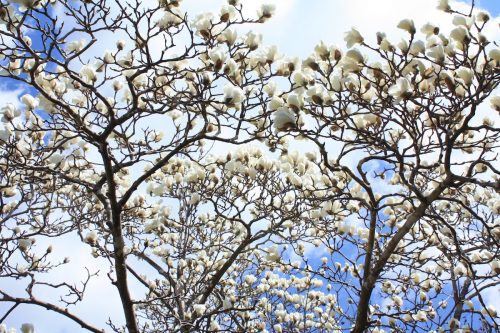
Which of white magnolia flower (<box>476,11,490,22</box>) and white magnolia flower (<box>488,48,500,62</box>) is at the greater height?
white magnolia flower (<box>476,11,490,22</box>)

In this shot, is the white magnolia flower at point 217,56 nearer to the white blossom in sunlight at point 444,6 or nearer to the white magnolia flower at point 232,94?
the white magnolia flower at point 232,94

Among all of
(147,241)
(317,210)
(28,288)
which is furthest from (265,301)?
(28,288)

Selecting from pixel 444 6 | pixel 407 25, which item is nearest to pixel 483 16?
pixel 444 6

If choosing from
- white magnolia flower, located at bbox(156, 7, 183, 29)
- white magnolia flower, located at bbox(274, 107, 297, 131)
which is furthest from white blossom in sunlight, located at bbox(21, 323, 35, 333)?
white magnolia flower, located at bbox(156, 7, 183, 29)

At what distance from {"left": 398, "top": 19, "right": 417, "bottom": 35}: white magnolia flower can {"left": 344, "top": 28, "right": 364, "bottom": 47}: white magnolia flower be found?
0.25 metres

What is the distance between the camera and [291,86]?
3.59 m

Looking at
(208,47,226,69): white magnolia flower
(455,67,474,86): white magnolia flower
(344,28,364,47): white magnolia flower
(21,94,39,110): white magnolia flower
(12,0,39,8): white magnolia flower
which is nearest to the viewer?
(455,67,474,86): white magnolia flower

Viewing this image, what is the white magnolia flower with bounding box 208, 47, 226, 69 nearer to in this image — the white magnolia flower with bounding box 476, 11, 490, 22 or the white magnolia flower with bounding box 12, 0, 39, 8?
the white magnolia flower with bounding box 12, 0, 39, 8

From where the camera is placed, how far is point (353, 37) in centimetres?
310

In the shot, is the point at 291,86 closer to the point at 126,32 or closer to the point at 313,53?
the point at 313,53

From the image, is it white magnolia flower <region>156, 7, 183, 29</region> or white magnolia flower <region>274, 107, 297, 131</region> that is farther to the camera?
white magnolia flower <region>156, 7, 183, 29</region>

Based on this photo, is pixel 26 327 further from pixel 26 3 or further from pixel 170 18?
pixel 170 18

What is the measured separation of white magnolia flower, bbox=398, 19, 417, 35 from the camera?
9.92 ft

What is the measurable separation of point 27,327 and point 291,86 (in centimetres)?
240
